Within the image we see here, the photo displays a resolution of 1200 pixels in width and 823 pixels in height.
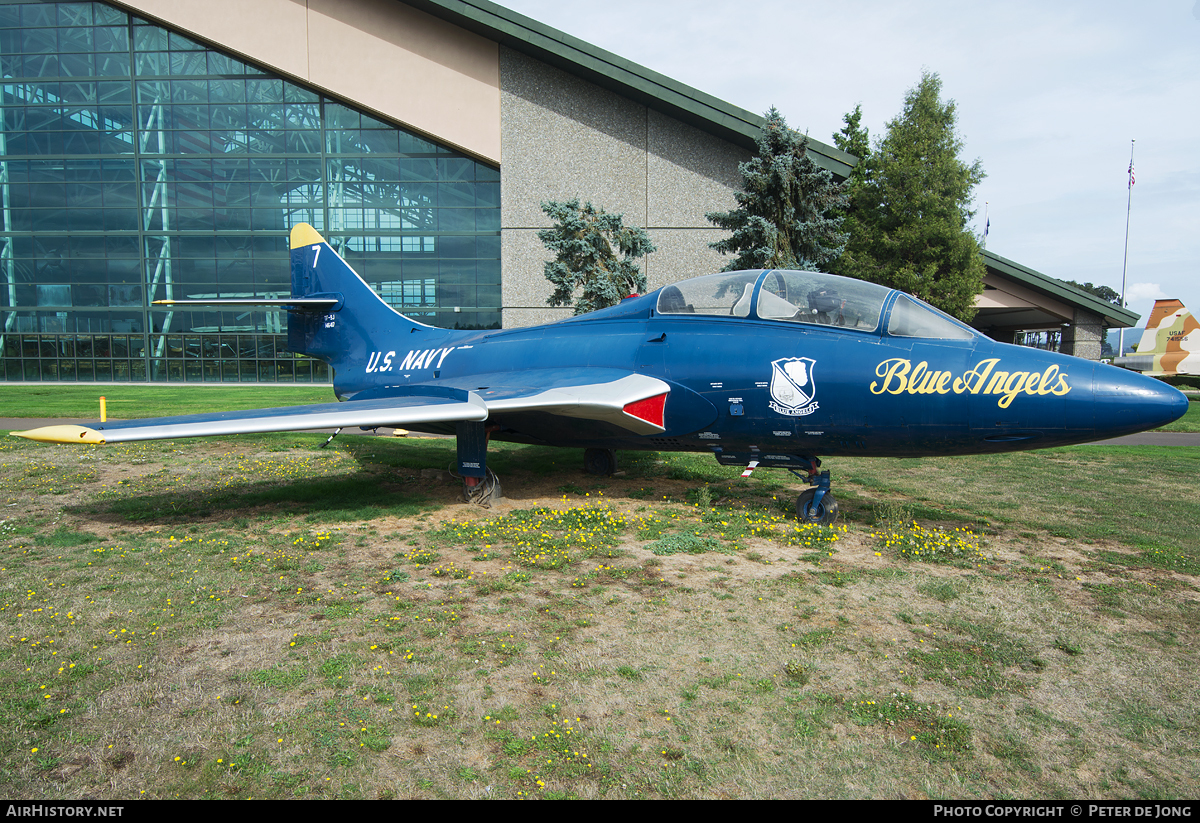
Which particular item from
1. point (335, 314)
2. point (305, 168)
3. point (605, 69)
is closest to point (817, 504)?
point (335, 314)

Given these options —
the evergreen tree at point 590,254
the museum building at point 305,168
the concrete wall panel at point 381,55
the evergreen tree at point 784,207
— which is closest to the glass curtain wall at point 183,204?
the museum building at point 305,168

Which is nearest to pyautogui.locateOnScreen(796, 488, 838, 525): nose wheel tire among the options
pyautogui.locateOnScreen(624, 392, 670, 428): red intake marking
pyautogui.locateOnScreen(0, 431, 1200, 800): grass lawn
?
pyautogui.locateOnScreen(0, 431, 1200, 800): grass lawn

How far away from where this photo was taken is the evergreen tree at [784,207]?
1925 centimetres

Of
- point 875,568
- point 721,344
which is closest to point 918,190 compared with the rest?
point 721,344

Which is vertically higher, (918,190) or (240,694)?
(918,190)

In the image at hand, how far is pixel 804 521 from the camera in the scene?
300 inches

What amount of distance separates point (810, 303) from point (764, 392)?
3.76ft

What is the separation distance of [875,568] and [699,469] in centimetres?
527

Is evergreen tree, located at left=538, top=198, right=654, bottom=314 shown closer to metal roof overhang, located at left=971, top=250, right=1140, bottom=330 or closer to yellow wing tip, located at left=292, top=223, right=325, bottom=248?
yellow wing tip, located at left=292, top=223, right=325, bottom=248

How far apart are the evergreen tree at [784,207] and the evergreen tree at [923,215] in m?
3.87

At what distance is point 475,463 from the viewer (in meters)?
8.55

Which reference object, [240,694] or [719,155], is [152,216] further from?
[240,694]

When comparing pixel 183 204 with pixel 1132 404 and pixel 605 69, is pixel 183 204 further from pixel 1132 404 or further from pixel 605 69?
pixel 1132 404

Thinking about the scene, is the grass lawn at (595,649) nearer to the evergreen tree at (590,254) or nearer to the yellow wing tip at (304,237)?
the yellow wing tip at (304,237)
